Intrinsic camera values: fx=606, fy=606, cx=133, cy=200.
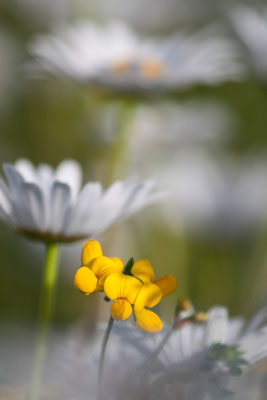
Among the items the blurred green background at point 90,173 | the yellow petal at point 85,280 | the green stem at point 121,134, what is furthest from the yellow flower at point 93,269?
the green stem at point 121,134

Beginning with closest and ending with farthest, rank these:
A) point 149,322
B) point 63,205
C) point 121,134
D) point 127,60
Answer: point 149,322 → point 63,205 → point 121,134 → point 127,60

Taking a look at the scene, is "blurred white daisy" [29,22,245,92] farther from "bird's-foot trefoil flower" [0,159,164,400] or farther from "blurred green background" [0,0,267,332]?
"bird's-foot trefoil flower" [0,159,164,400]

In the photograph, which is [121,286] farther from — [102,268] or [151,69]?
[151,69]

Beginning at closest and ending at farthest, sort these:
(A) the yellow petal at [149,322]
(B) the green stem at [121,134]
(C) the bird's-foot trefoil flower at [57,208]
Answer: (A) the yellow petal at [149,322] < (C) the bird's-foot trefoil flower at [57,208] < (B) the green stem at [121,134]

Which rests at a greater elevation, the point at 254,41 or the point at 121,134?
the point at 254,41

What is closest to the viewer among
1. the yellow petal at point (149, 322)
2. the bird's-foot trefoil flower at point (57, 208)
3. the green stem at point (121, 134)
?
the yellow petal at point (149, 322)

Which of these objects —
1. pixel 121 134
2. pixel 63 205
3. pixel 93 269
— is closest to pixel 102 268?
pixel 93 269

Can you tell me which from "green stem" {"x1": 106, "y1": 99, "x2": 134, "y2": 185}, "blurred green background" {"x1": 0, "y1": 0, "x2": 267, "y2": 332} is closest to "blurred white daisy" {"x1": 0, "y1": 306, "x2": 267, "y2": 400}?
"blurred green background" {"x1": 0, "y1": 0, "x2": 267, "y2": 332}

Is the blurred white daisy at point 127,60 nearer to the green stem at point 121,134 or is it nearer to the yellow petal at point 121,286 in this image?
the green stem at point 121,134
